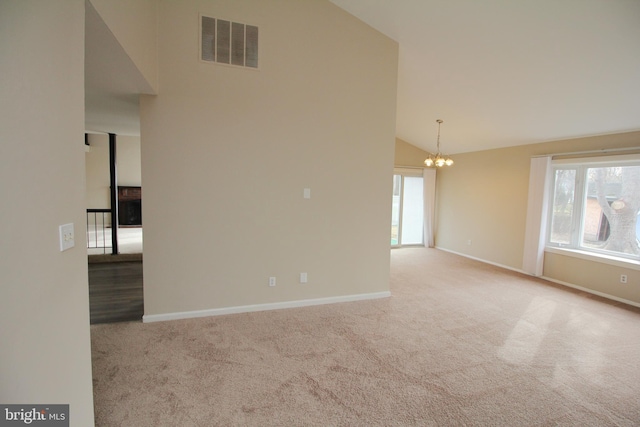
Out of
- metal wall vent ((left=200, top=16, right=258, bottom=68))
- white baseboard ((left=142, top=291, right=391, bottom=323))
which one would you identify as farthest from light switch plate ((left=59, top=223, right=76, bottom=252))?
metal wall vent ((left=200, top=16, right=258, bottom=68))

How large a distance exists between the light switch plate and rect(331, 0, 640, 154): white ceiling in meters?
3.72

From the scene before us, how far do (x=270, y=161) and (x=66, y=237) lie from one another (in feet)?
7.80

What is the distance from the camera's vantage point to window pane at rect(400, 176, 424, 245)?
26.2 ft

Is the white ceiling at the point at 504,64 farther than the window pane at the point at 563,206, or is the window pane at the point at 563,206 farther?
the window pane at the point at 563,206

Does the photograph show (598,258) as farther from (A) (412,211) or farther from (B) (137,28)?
(B) (137,28)

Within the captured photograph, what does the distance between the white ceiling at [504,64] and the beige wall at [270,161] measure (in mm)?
455

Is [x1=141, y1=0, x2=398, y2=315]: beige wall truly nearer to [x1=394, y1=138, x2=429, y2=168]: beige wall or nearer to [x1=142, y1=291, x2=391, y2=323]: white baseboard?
[x1=142, y1=291, x2=391, y2=323]: white baseboard

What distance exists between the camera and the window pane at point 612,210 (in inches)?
169

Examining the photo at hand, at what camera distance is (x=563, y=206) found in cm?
522

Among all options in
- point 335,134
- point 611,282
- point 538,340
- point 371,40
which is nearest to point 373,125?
point 335,134

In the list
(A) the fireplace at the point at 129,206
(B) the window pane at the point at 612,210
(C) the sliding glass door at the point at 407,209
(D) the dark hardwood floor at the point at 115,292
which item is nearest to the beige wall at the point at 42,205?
(D) the dark hardwood floor at the point at 115,292

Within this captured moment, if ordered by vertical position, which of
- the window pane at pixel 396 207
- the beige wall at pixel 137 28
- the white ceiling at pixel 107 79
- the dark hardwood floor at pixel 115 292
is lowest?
the dark hardwood floor at pixel 115 292

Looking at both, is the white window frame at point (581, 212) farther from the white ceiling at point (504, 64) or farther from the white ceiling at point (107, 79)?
the white ceiling at point (107, 79)

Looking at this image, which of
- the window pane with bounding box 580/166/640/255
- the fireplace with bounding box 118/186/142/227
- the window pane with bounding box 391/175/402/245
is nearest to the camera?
the window pane with bounding box 580/166/640/255
